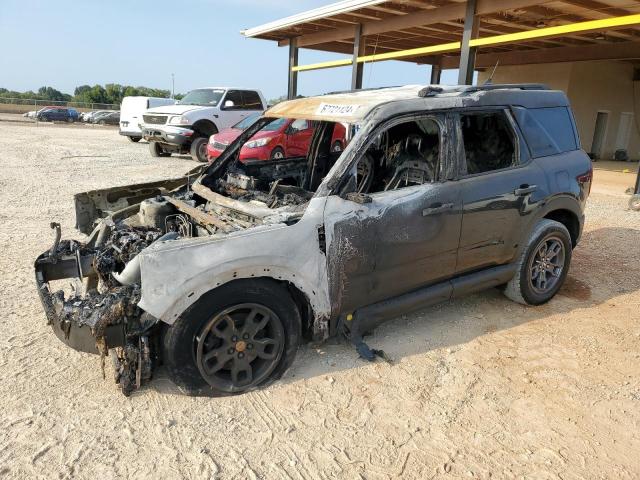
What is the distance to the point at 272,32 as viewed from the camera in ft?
50.2

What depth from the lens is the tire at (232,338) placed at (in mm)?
2959

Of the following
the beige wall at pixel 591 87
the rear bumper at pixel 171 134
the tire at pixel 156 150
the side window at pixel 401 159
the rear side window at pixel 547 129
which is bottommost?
the tire at pixel 156 150

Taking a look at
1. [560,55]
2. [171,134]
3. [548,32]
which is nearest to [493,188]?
[548,32]

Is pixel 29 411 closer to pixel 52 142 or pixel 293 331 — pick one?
pixel 293 331

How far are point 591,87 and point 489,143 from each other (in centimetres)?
1743

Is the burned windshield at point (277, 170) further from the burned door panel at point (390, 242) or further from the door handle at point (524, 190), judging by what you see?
the door handle at point (524, 190)

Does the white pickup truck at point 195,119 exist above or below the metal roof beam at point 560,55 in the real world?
below

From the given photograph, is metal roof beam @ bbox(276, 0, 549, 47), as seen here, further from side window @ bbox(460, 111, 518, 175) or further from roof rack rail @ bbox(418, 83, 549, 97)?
side window @ bbox(460, 111, 518, 175)

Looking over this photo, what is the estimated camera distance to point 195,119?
1399 centimetres

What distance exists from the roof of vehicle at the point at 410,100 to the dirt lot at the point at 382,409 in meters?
1.79

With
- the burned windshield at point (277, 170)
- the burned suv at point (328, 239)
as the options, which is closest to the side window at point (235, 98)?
the burned windshield at point (277, 170)

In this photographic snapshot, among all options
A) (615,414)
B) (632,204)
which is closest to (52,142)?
(632,204)

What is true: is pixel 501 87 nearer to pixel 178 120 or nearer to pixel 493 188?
pixel 493 188

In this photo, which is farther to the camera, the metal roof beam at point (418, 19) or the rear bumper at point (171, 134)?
the rear bumper at point (171, 134)
